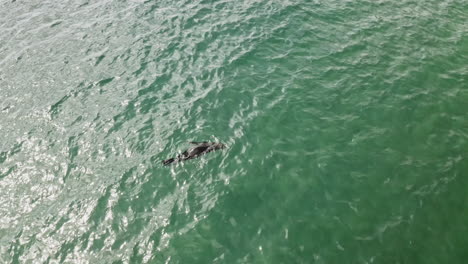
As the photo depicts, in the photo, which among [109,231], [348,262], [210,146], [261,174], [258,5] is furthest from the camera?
[258,5]

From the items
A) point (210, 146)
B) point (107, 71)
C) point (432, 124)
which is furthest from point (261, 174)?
point (107, 71)

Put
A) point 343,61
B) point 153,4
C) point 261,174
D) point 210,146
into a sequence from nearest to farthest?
point 261,174 < point 210,146 < point 343,61 < point 153,4

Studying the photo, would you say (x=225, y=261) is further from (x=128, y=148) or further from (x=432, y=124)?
(x=432, y=124)

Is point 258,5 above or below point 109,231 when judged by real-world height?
above

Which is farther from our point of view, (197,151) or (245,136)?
(245,136)

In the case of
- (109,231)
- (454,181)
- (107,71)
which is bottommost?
(454,181)

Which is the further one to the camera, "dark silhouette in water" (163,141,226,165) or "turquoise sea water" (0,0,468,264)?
"dark silhouette in water" (163,141,226,165)

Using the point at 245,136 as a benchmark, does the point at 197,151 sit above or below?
above

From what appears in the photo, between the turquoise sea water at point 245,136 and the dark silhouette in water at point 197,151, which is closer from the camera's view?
the turquoise sea water at point 245,136
